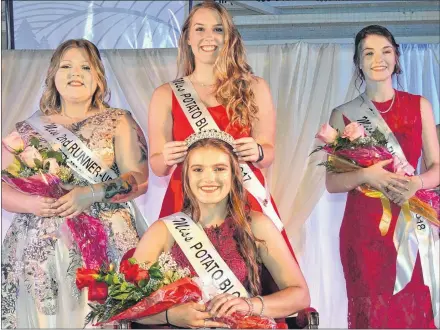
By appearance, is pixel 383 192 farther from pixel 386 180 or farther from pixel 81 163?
pixel 81 163

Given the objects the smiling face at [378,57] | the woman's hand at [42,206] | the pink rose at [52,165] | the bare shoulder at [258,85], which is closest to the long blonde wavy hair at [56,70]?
the pink rose at [52,165]

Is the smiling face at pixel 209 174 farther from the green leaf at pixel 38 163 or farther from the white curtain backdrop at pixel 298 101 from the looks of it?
the white curtain backdrop at pixel 298 101

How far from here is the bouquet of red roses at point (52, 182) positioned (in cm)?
519

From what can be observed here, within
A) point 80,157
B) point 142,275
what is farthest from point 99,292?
point 80,157

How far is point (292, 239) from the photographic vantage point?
18.7ft

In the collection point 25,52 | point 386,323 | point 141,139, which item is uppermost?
point 25,52

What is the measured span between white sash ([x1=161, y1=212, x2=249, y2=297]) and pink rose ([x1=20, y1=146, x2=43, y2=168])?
0.68m

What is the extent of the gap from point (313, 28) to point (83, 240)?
5.23ft

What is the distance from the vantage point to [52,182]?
5.24m

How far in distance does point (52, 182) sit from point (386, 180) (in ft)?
4.66

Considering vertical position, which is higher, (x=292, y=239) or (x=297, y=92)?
(x=297, y=92)

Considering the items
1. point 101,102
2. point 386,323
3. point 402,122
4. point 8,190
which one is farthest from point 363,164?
point 8,190

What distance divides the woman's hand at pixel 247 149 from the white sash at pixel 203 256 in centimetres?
44

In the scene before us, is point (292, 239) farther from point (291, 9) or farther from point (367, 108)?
point (291, 9)
